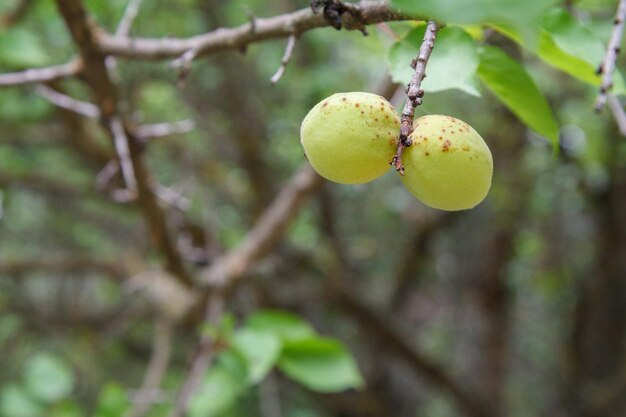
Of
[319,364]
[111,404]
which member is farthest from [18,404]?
[319,364]

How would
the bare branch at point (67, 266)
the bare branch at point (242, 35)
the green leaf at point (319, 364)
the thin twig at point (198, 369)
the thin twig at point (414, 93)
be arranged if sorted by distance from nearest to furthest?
the thin twig at point (414, 93) < the bare branch at point (242, 35) < the thin twig at point (198, 369) < the green leaf at point (319, 364) < the bare branch at point (67, 266)

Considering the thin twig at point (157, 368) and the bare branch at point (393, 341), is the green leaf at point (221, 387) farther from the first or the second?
the bare branch at point (393, 341)

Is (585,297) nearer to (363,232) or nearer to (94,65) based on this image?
(363,232)

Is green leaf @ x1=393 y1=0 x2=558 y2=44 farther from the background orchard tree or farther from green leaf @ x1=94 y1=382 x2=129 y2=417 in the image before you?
green leaf @ x1=94 y1=382 x2=129 y2=417

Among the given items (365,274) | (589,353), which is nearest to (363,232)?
(365,274)

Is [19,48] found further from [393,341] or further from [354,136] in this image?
[393,341]

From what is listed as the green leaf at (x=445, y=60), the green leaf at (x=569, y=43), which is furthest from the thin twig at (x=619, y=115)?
the green leaf at (x=445, y=60)
